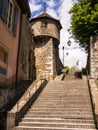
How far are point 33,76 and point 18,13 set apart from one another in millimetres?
13620

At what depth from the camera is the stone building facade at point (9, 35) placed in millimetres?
11703

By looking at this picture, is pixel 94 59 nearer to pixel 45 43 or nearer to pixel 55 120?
pixel 45 43

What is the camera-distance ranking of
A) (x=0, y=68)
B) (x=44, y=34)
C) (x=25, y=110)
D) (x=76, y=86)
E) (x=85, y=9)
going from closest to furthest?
(x=25, y=110) < (x=0, y=68) < (x=76, y=86) < (x=85, y=9) < (x=44, y=34)

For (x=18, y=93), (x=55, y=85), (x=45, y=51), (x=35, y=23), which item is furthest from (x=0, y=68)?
(x=35, y=23)

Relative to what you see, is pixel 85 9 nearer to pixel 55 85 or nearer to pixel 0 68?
pixel 55 85

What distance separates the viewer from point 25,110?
1058 cm

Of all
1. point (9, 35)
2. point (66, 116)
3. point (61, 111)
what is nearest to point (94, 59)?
point (9, 35)

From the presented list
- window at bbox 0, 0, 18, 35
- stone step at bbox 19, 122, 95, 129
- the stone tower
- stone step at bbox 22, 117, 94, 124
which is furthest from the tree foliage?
stone step at bbox 19, 122, 95, 129

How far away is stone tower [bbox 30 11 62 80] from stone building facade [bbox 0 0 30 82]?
1316 cm

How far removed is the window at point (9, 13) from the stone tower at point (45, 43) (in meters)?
14.2

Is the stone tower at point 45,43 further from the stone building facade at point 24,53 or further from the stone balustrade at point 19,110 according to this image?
the stone balustrade at point 19,110

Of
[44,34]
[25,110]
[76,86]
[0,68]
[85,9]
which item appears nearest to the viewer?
[25,110]

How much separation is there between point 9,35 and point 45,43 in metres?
17.0

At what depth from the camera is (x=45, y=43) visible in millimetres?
29750
